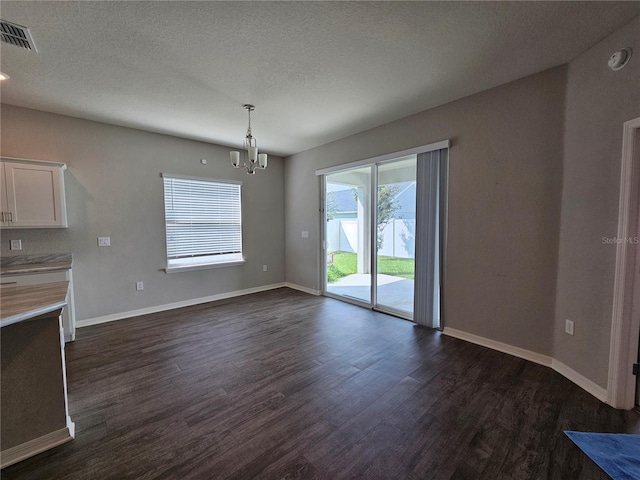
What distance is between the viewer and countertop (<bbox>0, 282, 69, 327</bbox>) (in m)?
1.38

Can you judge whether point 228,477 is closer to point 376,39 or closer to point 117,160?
point 376,39

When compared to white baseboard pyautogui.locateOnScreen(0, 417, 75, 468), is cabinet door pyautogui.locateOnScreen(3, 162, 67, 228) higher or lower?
higher

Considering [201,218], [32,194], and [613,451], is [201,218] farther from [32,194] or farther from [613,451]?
[613,451]

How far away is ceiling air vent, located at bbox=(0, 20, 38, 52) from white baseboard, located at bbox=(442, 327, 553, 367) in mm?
4767

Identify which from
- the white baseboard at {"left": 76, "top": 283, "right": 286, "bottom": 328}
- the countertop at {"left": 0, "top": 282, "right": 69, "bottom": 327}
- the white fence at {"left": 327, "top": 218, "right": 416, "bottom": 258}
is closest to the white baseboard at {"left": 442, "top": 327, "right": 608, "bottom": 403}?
the white fence at {"left": 327, "top": 218, "right": 416, "bottom": 258}

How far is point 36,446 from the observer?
164 cm

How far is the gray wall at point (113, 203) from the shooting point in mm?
3350

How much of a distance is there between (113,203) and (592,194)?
5487 mm

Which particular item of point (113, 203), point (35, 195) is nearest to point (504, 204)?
point (113, 203)

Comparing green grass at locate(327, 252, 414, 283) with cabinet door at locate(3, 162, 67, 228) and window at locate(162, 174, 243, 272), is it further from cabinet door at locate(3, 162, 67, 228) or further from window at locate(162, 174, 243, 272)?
cabinet door at locate(3, 162, 67, 228)

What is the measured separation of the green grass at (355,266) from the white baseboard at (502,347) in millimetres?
894

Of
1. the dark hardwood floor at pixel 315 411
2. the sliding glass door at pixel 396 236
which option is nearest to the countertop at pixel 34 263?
the dark hardwood floor at pixel 315 411

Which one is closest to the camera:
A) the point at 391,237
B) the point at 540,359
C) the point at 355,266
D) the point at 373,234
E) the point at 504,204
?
the point at 540,359

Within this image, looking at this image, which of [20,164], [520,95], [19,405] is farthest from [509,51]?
[20,164]
